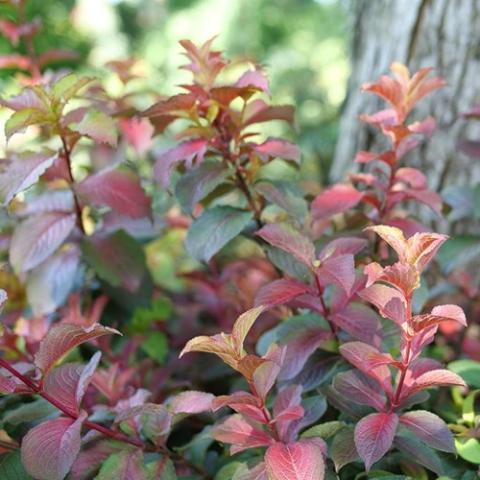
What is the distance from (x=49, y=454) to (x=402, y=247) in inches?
17.6

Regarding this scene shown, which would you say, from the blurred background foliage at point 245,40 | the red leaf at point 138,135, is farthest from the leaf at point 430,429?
the blurred background foliage at point 245,40

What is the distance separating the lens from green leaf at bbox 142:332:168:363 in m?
1.24

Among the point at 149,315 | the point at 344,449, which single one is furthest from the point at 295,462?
the point at 149,315

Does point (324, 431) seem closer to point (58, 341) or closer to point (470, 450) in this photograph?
point (470, 450)

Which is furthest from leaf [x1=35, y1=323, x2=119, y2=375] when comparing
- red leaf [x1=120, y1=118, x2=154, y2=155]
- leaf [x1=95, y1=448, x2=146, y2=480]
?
red leaf [x1=120, y1=118, x2=154, y2=155]

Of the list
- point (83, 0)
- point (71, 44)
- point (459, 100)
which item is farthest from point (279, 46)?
point (459, 100)

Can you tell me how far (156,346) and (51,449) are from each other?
0.54 m

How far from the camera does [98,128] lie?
953 mm

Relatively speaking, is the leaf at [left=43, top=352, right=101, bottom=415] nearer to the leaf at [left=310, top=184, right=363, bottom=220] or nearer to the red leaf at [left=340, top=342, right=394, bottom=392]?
the red leaf at [left=340, top=342, right=394, bottom=392]

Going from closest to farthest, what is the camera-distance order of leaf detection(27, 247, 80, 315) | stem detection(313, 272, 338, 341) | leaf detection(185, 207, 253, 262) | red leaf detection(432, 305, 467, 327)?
1. red leaf detection(432, 305, 467, 327)
2. stem detection(313, 272, 338, 341)
3. leaf detection(185, 207, 253, 262)
4. leaf detection(27, 247, 80, 315)

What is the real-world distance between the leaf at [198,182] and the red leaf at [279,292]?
20cm

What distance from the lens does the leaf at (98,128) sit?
0.94 meters

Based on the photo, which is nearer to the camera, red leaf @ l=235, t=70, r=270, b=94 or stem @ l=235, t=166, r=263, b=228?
red leaf @ l=235, t=70, r=270, b=94

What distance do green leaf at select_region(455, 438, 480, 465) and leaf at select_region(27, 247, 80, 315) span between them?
0.70m
